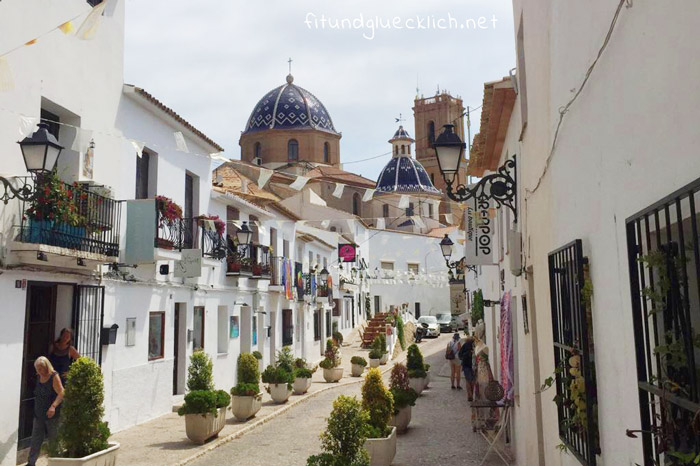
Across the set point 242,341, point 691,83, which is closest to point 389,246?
point 242,341

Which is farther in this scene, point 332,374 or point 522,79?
point 332,374

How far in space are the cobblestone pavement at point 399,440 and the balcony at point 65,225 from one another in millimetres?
3725

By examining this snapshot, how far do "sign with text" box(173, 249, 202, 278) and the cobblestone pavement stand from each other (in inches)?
144

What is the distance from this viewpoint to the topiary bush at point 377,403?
9031 mm

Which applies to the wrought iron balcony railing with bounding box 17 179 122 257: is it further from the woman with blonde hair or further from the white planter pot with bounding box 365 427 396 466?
the white planter pot with bounding box 365 427 396 466

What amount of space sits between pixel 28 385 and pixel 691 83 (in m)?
10.1

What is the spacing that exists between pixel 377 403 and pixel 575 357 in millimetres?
5187

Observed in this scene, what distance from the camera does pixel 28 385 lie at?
989 centimetres

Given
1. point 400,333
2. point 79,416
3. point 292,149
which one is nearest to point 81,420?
point 79,416

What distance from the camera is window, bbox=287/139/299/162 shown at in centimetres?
5444

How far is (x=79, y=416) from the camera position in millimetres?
7766

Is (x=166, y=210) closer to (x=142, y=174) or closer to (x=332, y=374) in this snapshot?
(x=142, y=174)

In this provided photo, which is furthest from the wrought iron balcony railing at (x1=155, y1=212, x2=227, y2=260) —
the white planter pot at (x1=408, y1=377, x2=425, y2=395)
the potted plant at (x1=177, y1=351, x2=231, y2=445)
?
the white planter pot at (x1=408, y1=377, x2=425, y2=395)

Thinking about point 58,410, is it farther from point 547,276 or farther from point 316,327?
point 316,327
